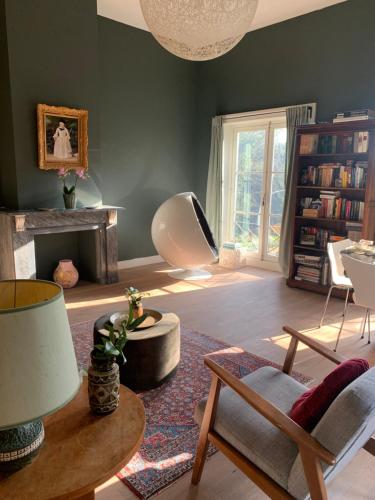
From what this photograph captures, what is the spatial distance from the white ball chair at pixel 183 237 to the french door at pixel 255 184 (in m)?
1.13

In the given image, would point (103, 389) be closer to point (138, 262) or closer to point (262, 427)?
point (262, 427)

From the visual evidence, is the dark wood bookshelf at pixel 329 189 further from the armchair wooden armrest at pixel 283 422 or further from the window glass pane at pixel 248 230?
the armchair wooden armrest at pixel 283 422

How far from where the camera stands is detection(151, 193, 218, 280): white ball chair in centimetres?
496

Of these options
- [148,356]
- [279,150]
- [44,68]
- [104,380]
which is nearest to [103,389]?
[104,380]

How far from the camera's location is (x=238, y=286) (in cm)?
506

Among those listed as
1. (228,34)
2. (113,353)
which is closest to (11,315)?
(113,353)

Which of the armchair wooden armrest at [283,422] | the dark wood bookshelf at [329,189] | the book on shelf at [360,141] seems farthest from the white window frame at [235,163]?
the armchair wooden armrest at [283,422]

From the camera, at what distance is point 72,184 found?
4.86 meters

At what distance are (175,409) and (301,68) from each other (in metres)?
4.69

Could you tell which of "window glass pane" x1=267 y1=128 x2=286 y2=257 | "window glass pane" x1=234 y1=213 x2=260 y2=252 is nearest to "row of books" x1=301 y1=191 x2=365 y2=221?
"window glass pane" x1=267 y1=128 x2=286 y2=257

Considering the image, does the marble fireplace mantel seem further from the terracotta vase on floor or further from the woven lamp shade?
the woven lamp shade

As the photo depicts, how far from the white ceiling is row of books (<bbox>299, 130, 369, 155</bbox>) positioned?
1644 mm

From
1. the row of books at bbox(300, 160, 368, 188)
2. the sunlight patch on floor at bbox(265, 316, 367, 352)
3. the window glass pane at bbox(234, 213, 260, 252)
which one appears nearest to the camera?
the sunlight patch on floor at bbox(265, 316, 367, 352)

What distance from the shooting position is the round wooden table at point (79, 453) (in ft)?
3.12
